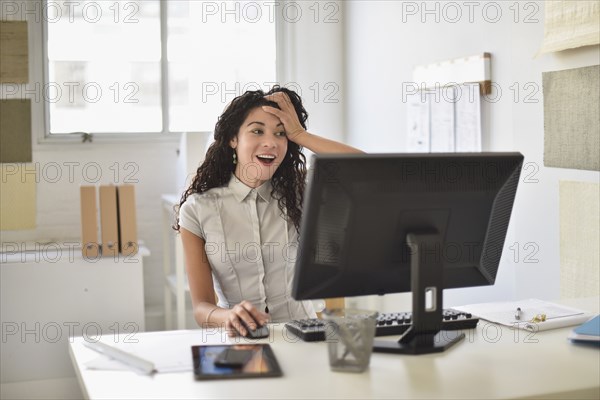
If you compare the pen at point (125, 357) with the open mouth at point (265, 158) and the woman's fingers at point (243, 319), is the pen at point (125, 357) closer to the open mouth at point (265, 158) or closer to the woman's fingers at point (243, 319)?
the woman's fingers at point (243, 319)

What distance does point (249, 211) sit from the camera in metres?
2.42

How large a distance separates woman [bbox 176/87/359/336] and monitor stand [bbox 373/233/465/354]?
25.8 inches

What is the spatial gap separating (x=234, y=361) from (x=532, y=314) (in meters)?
0.88

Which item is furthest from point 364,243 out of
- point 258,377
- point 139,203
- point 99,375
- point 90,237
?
point 139,203

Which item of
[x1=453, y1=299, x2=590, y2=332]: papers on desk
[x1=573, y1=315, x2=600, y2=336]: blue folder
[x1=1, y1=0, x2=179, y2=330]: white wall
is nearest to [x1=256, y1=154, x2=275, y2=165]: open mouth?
[x1=453, y1=299, x2=590, y2=332]: papers on desk

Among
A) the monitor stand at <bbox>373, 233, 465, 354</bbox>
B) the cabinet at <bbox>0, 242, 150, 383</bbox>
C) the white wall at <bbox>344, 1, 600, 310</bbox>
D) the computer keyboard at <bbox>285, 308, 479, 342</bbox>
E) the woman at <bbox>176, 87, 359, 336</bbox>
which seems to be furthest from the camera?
the cabinet at <bbox>0, 242, 150, 383</bbox>

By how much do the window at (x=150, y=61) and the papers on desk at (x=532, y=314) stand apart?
9.09ft

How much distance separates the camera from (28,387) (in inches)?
147

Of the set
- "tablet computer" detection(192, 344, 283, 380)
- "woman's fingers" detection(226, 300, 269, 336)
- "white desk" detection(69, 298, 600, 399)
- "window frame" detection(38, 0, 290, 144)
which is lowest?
"white desk" detection(69, 298, 600, 399)

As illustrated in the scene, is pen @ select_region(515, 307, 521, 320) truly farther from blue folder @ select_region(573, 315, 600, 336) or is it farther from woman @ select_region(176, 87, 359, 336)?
woman @ select_region(176, 87, 359, 336)

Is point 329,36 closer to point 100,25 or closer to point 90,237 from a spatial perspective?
point 100,25

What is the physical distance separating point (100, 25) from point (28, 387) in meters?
1.99

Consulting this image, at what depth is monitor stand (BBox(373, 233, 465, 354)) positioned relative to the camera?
1.76 metres

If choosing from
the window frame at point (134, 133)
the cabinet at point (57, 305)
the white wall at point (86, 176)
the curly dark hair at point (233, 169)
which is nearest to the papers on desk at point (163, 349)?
the curly dark hair at point (233, 169)
